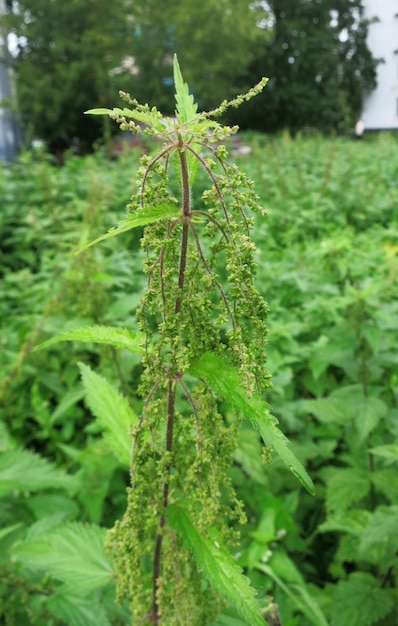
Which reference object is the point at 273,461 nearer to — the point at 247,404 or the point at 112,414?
the point at 112,414

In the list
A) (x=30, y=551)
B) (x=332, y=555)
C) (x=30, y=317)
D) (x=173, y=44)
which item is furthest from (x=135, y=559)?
(x=173, y=44)

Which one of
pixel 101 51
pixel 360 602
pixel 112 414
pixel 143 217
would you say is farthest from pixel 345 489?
pixel 101 51

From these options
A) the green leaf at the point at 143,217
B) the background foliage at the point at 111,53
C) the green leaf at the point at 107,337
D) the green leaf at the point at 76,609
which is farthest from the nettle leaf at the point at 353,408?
the background foliage at the point at 111,53

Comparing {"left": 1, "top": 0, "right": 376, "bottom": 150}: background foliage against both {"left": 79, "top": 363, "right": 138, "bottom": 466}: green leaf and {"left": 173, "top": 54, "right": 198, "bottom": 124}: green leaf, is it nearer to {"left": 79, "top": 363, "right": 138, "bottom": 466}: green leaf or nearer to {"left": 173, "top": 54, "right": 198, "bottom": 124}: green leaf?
{"left": 79, "top": 363, "right": 138, "bottom": 466}: green leaf

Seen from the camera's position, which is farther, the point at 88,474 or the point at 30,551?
the point at 88,474

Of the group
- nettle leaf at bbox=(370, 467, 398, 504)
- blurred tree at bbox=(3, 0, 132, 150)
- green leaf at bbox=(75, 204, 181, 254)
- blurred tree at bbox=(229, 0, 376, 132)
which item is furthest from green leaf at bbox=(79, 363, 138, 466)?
blurred tree at bbox=(229, 0, 376, 132)

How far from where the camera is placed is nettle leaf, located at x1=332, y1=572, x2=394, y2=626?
183cm

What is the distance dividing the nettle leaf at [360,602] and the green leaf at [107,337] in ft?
4.30

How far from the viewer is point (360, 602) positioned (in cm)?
187

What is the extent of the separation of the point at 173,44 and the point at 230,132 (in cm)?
1827

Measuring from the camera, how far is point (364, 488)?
6.92 feet

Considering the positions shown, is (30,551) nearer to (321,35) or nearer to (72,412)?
(72,412)

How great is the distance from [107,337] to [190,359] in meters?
0.17

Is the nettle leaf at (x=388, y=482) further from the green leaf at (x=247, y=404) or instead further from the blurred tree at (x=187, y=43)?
the blurred tree at (x=187, y=43)
